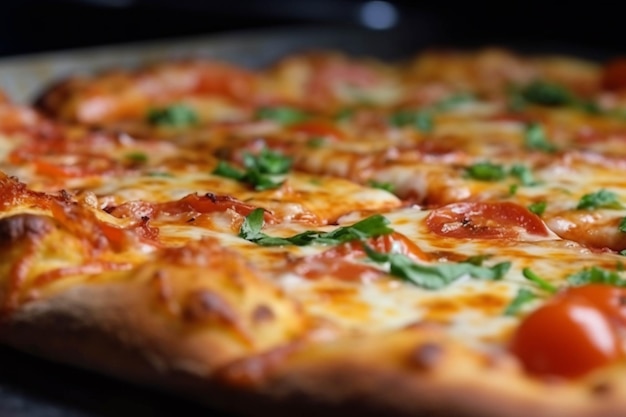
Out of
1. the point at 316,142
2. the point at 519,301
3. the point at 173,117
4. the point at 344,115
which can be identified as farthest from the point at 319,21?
the point at 519,301

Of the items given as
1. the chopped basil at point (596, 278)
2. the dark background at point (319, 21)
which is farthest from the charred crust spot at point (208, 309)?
the dark background at point (319, 21)

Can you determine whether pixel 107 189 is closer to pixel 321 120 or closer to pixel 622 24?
pixel 321 120

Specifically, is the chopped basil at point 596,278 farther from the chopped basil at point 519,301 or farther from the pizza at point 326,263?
the chopped basil at point 519,301

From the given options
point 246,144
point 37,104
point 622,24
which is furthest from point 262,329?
point 622,24

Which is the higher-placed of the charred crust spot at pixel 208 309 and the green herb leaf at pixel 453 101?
the green herb leaf at pixel 453 101

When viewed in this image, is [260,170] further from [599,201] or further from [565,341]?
[565,341]

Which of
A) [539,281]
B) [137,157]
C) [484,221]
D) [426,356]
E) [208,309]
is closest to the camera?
[426,356]
